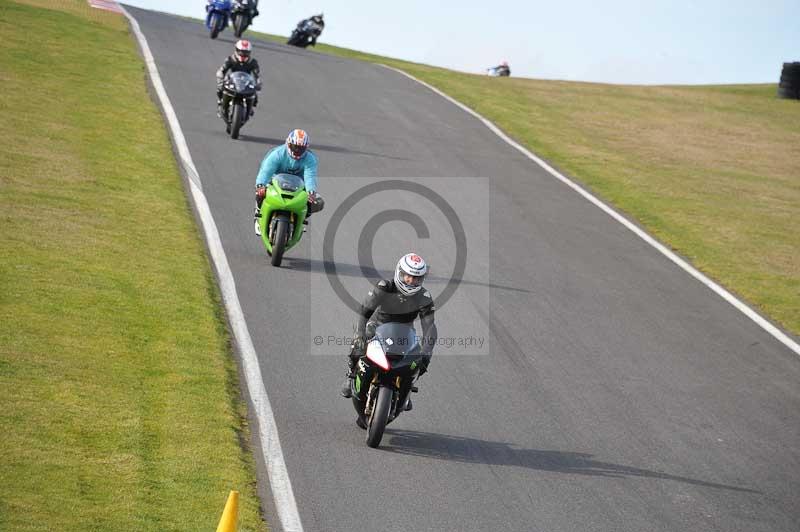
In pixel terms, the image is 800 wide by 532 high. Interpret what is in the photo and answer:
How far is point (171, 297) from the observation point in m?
13.7

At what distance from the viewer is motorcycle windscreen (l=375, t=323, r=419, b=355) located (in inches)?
399

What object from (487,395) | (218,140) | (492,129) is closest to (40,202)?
(218,140)

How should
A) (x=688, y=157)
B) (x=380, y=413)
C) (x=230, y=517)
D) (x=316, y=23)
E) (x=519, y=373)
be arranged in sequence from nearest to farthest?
(x=230, y=517) → (x=380, y=413) → (x=519, y=373) → (x=688, y=157) → (x=316, y=23)

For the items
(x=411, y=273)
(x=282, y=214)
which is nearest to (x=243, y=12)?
(x=282, y=214)

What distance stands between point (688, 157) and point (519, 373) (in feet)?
66.0

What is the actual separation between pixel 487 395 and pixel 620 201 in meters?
12.3

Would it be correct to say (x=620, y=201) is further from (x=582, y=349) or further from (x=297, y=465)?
(x=297, y=465)

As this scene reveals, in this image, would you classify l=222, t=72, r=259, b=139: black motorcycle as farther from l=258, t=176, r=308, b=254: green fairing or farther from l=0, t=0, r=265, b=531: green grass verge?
l=258, t=176, r=308, b=254: green fairing

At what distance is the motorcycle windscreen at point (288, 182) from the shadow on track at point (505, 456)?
20.0 ft

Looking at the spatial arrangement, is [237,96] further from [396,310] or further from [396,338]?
[396,338]

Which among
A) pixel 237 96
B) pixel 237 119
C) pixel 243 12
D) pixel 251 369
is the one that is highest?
pixel 243 12

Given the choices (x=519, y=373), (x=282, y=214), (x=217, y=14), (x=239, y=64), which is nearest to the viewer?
(x=519, y=373)

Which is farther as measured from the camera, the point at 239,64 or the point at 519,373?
the point at 239,64

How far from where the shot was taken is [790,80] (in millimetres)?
45219
